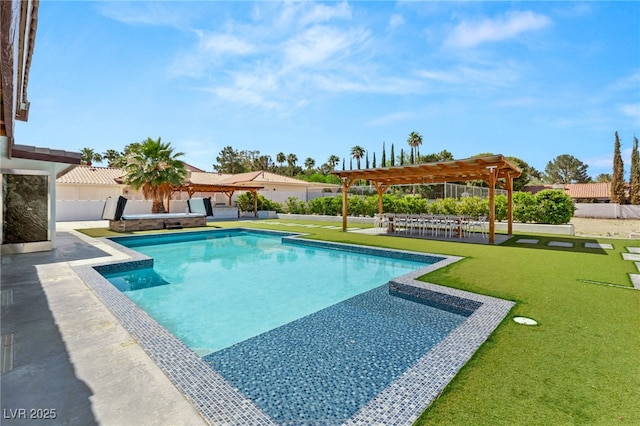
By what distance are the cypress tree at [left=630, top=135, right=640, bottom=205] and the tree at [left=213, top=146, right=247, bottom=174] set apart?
163 feet

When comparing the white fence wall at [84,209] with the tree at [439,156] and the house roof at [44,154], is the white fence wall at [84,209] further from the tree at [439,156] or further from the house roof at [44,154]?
the tree at [439,156]

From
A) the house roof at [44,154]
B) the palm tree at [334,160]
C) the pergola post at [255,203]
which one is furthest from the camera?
the palm tree at [334,160]

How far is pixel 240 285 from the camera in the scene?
7.26m

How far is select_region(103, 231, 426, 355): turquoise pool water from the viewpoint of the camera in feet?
16.5

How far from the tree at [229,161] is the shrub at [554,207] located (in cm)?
4804

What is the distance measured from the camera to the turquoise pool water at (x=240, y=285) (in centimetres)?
503

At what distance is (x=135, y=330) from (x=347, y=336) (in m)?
2.58

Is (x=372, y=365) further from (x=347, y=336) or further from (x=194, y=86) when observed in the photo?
(x=194, y=86)

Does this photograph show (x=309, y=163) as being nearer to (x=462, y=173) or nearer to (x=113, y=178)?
(x=113, y=178)

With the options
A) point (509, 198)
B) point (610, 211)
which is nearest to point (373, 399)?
point (509, 198)

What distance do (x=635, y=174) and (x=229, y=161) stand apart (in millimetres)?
52659

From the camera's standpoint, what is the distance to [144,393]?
94.5 inches

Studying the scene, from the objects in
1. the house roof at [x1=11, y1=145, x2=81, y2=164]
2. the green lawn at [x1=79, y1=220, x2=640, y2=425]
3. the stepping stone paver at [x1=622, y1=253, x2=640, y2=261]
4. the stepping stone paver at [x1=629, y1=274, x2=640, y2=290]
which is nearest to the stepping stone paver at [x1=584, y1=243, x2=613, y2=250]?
the stepping stone paver at [x1=622, y1=253, x2=640, y2=261]

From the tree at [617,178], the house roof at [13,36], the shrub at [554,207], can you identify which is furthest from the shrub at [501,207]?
the tree at [617,178]
